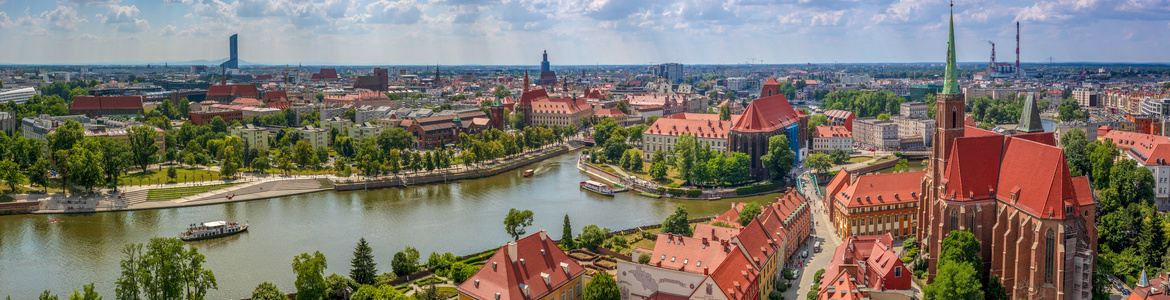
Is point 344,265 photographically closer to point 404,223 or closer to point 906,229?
point 404,223

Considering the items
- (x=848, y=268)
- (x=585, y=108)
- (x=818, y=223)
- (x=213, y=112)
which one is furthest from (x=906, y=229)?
(x=213, y=112)

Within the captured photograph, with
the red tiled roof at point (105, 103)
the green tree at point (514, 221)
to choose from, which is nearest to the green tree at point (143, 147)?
the green tree at point (514, 221)

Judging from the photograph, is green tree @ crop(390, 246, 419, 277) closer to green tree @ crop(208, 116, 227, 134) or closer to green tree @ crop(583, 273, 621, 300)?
green tree @ crop(583, 273, 621, 300)

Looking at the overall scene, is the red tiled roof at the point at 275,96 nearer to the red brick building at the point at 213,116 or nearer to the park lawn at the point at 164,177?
the red brick building at the point at 213,116

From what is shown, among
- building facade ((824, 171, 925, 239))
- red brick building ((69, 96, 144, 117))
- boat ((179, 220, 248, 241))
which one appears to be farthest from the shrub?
red brick building ((69, 96, 144, 117))

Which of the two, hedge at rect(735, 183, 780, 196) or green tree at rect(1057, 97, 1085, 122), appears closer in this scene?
hedge at rect(735, 183, 780, 196)

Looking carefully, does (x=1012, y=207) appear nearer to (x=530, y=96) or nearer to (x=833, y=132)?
(x=833, y=132)
